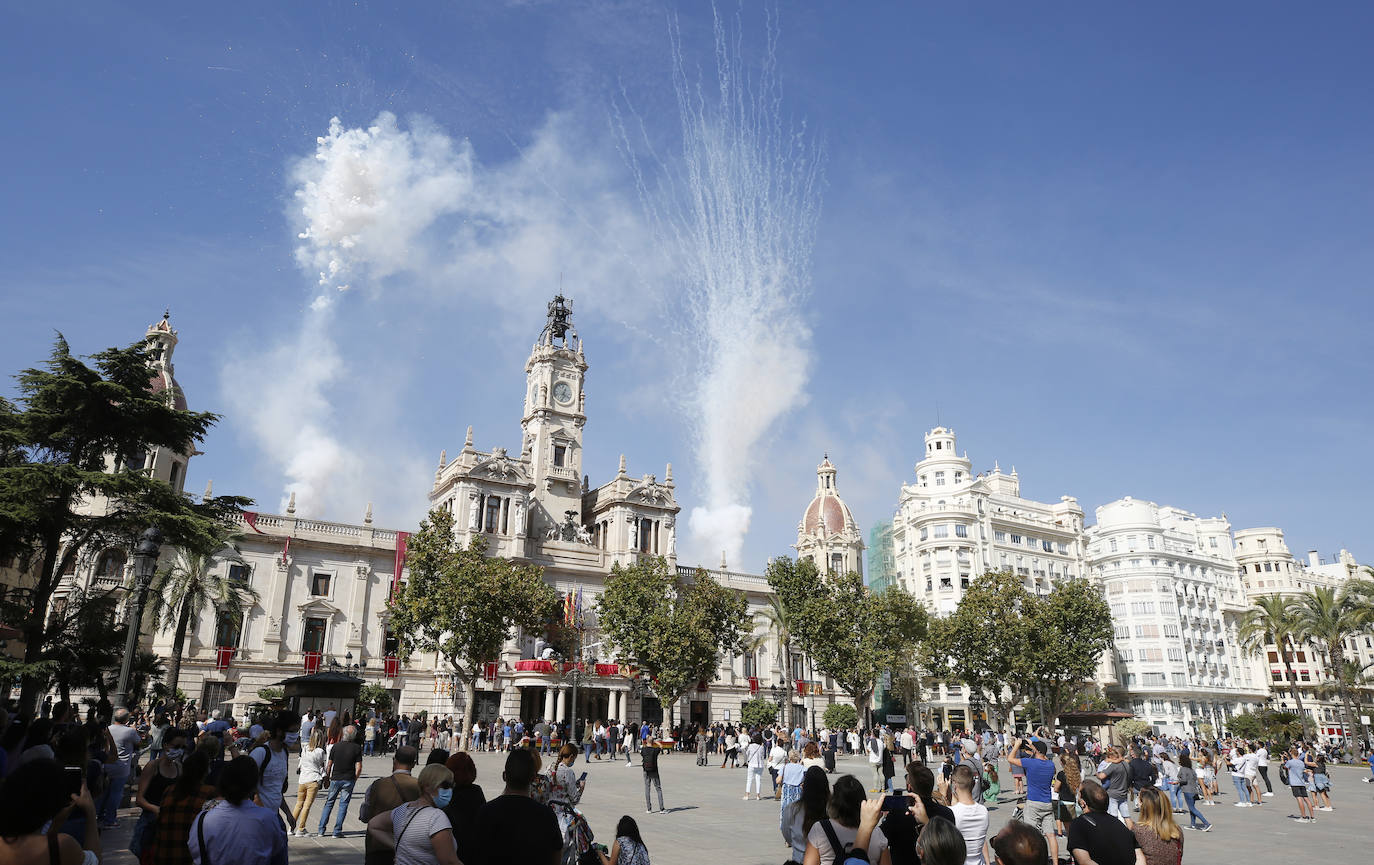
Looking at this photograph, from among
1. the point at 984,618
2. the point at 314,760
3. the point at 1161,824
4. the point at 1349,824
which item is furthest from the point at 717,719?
the point at 1161,824

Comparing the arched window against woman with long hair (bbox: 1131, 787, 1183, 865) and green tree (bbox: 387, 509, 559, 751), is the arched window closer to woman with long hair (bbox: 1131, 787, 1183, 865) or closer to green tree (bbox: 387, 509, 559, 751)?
green tree (bbox: 387, 509, 559, 751)

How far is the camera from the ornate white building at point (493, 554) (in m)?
48.2

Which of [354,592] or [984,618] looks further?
[984,618]

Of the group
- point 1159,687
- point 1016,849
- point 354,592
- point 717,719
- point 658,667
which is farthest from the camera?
point 1159,687

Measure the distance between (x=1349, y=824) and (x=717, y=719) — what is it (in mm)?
43896

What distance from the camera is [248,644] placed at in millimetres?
48250

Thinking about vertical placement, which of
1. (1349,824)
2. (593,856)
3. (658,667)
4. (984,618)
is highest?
(984,618)

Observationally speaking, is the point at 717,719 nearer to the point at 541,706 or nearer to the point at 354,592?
the point at 541,706

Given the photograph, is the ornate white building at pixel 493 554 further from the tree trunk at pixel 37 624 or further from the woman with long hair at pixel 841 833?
the woman with long hair at pixel 841 833

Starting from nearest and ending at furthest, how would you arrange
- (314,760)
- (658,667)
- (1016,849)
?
(1016,849) < (314,760) < (658,667)

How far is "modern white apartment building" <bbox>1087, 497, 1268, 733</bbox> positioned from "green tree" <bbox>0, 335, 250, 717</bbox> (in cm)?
8063

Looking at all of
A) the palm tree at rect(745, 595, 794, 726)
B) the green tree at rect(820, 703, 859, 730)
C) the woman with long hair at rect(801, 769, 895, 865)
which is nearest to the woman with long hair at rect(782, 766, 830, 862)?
the woman with long hair at rect(801, 769, 895, 865)

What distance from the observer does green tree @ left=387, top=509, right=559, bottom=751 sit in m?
40.7

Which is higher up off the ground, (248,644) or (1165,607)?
(1165,607)
